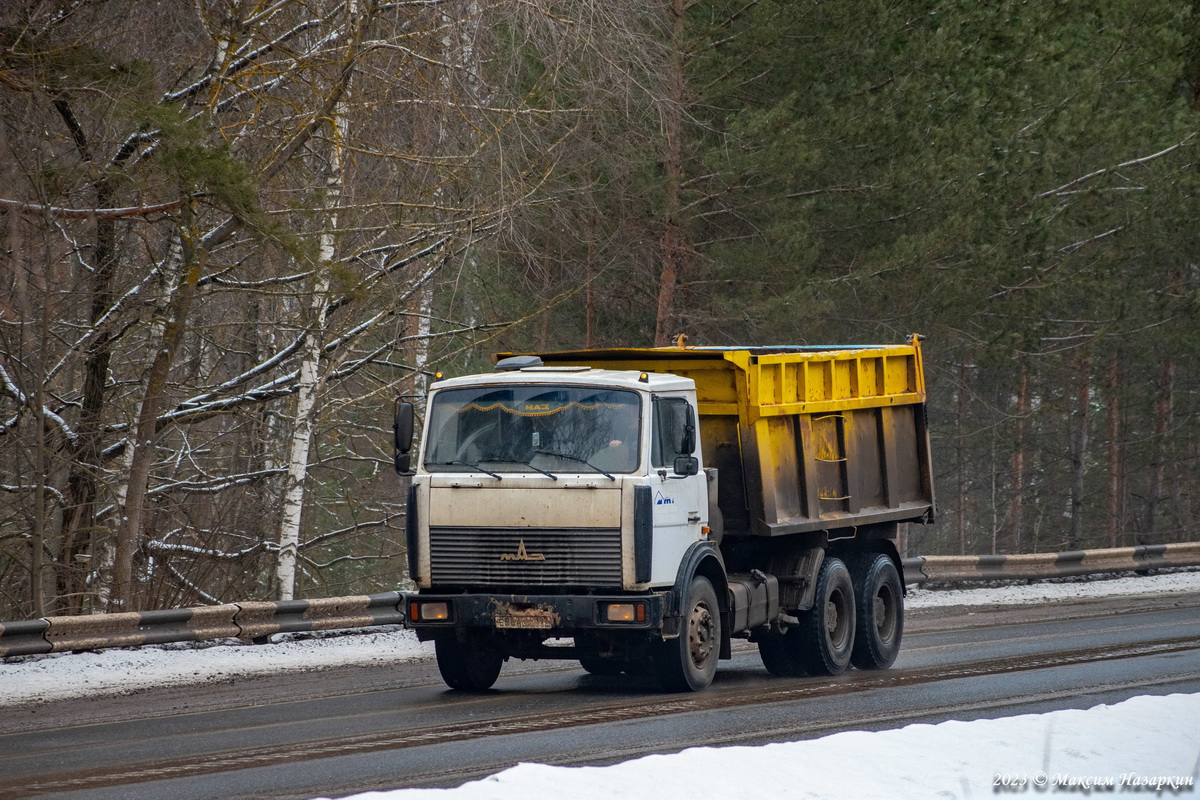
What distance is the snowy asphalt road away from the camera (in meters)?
7.76

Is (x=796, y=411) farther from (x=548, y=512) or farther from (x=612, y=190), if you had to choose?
(x=612, y=190)

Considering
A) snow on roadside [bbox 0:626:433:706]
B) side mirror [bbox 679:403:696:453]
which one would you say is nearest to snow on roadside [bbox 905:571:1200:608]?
snow on roadside [bbox 0:626:433:706]

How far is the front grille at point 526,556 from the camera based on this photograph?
34.3 ft

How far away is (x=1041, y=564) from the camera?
860 inches

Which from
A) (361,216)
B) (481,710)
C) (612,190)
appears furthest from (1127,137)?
(481,710)

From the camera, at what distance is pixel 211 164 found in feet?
43.1

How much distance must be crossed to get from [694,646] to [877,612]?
322 cm

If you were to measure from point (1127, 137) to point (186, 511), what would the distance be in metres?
17.2

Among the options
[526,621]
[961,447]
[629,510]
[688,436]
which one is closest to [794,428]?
[688,436]

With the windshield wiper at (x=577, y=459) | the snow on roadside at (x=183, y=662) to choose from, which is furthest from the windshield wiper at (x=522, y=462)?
the snow on roadside at (x=183, y=662)

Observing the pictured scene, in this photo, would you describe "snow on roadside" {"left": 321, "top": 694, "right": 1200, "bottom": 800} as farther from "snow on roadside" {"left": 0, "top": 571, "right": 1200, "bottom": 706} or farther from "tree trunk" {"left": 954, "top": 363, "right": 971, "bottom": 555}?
"tree trunk" {"left": 954, "top": 363, "right": 971, "bottom": 555}

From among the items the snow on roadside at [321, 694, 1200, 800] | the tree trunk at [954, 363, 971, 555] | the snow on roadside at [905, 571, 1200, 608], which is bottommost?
the snow on roadside at [321, 694, 1200, 800]

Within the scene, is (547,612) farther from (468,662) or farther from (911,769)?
(911,769)

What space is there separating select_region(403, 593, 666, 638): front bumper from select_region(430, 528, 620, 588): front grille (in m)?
0.15
